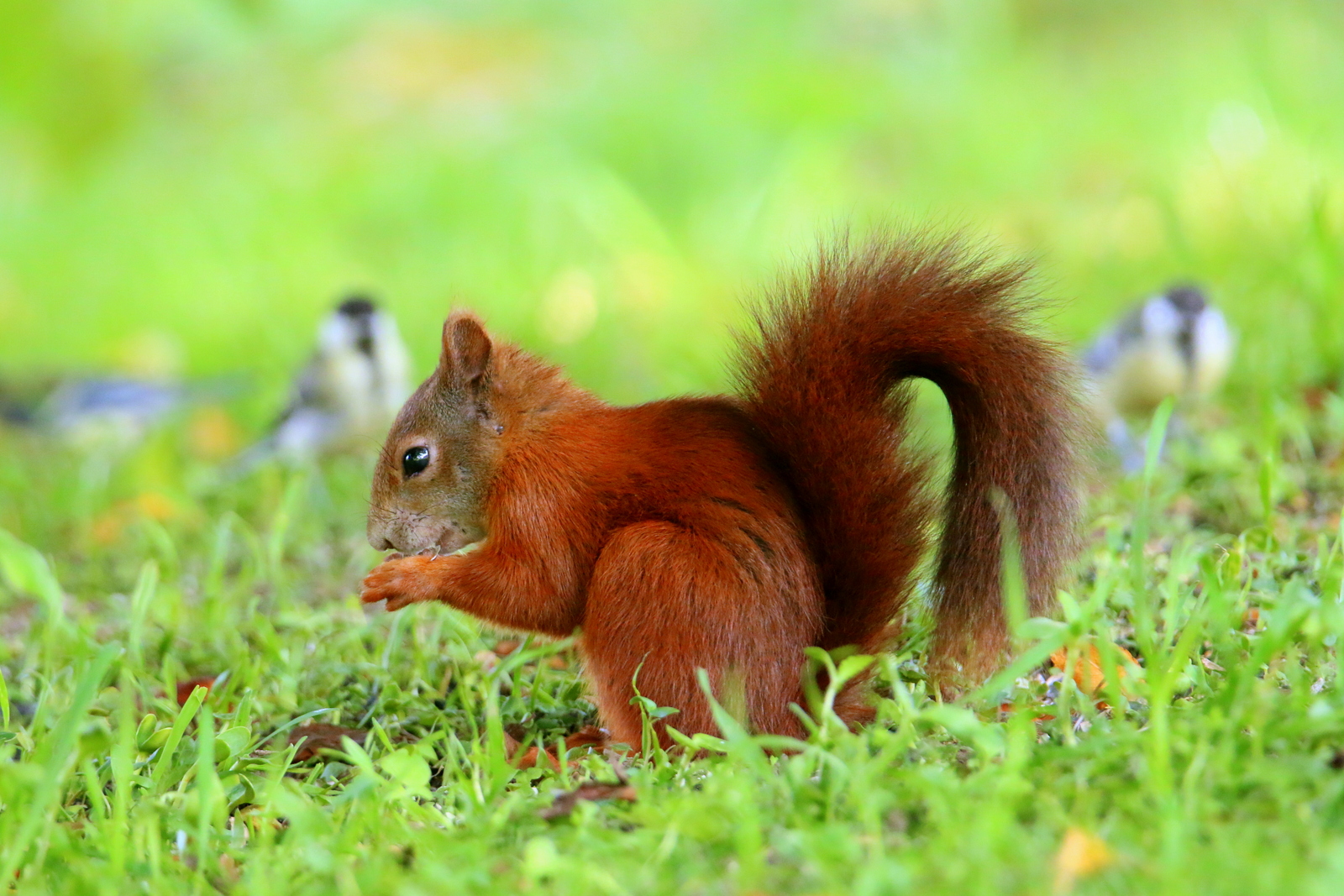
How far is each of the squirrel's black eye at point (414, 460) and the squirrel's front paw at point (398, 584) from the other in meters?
0.21

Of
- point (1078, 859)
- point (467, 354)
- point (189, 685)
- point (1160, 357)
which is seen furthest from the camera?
point (1160, 357)

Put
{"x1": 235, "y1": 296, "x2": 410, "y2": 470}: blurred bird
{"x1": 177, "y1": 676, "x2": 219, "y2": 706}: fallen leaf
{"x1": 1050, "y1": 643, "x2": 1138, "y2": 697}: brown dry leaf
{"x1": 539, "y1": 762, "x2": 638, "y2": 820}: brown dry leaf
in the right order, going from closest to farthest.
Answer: {"x1": 539, "y1": 762, "x2": 638, "y2": 820}: brown dry leaf, {"x1": 1050, "y1": 643, "x2": 1138, "y2": 697}: brown dry leaf, {"x1": 177, "y1": 676, "x2": 219, "y2": 706}: fallen leaf, {"x1": 235, "y1": 296, "x2": 410, "y2": 470}: blurred bird

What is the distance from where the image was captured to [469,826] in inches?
65.1

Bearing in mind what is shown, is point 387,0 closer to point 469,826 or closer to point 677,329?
point 677,329

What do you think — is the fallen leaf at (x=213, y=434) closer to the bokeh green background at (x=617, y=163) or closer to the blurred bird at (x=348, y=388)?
the bokeh green background at (x=617, y=163)

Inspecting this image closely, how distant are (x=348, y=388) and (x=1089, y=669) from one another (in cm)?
345

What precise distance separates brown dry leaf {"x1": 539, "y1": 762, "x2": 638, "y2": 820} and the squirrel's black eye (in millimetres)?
757

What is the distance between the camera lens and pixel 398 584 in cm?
213

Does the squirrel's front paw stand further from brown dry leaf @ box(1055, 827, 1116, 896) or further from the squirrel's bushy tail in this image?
brown dry leaf @ box(1055, 827, 1116, 896)

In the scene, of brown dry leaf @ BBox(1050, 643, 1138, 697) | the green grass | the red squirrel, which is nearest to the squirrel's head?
the red squirrel

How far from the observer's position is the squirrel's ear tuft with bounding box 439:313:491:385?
231cm

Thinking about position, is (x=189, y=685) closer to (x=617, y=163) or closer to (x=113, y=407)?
(x=113, y=407)

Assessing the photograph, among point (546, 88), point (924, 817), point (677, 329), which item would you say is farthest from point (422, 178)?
point (924, 817)

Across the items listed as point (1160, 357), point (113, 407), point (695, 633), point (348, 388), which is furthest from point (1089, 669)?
point (113, 407)
